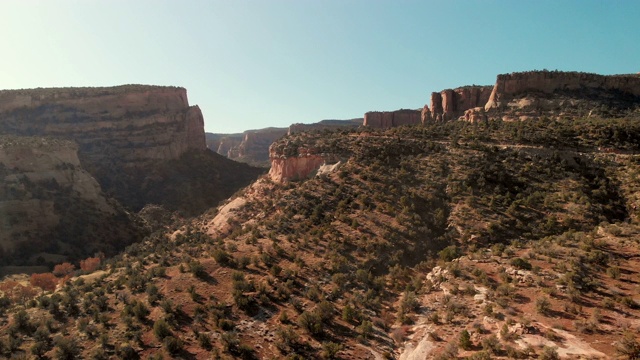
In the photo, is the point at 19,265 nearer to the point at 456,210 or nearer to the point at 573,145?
the point at 456,210

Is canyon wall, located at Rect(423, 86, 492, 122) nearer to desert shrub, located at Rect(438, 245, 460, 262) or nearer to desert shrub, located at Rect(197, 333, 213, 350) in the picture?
desert shrub, located at Rect(438, 245, 460, 262)

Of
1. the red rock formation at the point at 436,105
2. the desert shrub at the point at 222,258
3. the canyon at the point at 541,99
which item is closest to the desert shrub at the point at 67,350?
the desert shrub at the point at 222,258

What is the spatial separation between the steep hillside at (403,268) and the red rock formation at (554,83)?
15.3 m

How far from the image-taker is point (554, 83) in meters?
50.4

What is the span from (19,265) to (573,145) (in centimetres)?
5540

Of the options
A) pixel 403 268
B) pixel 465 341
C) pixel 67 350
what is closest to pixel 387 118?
pixel 403 268

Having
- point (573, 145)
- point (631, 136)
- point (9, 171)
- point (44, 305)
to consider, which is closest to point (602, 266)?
point (573, 145)

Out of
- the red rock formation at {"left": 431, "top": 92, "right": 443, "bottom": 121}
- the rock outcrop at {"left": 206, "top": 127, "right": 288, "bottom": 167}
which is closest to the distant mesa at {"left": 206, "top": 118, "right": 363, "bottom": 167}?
the rock outcrop at {"left": 206, "top": 127, "right": 288, "bottom": 167}

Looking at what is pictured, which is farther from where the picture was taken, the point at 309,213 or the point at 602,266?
the point at 309,213

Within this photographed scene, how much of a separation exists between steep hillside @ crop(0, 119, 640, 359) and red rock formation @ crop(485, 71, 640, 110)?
15.3 m

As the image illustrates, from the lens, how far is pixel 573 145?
108 feet

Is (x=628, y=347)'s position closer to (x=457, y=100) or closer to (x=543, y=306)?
(x=543, y=306)

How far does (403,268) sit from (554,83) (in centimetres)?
4158

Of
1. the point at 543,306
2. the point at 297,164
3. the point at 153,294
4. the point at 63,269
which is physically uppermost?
the point at 297,164
